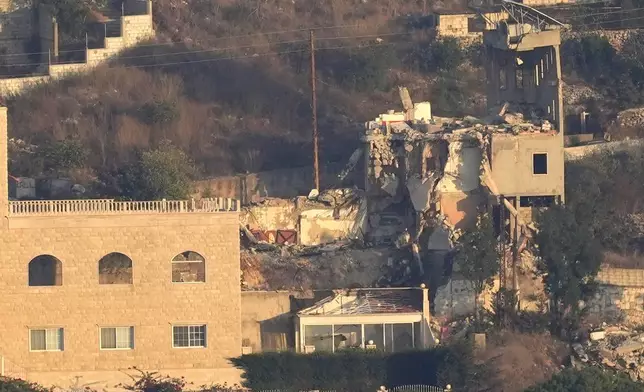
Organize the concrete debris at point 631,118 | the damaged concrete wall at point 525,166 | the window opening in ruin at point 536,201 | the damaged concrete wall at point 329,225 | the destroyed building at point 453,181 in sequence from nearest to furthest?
1. the destroyed building at point 453,181
2. the damaged concrete wall at point 525,166
3. the window opening in ruin at point 536,201
4. the damaged concrete wall at point 329,225
5. the concrete debris at point 631,118

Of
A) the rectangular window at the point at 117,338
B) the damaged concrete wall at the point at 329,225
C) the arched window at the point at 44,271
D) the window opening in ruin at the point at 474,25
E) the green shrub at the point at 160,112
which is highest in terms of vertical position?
the window opening in ruin at the point at 474,25

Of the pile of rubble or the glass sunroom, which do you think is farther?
the glass sunroom

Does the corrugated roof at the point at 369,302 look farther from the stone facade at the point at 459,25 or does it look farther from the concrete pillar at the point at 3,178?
the stone facade at the point at 459,25

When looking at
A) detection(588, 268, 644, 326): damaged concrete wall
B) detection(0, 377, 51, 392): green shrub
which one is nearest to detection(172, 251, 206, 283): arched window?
detection(0, 377, 51, 392): green shrub

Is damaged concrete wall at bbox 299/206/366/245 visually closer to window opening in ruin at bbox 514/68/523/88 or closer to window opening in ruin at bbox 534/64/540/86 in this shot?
window opening in ruin at bbox 514/68/523/88

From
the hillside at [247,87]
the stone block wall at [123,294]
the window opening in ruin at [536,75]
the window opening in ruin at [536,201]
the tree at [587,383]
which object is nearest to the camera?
the tree at [587,383]

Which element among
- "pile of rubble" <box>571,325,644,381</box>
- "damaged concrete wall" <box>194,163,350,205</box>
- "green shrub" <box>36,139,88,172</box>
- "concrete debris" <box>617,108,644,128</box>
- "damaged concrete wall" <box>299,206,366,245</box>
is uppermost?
"concrete debris" <box>617,108,644,128</box>

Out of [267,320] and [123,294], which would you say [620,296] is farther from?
[123,294]

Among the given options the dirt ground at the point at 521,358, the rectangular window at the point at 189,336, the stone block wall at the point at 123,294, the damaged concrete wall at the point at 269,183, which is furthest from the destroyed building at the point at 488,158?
the rectangular window at the point at 189,336
